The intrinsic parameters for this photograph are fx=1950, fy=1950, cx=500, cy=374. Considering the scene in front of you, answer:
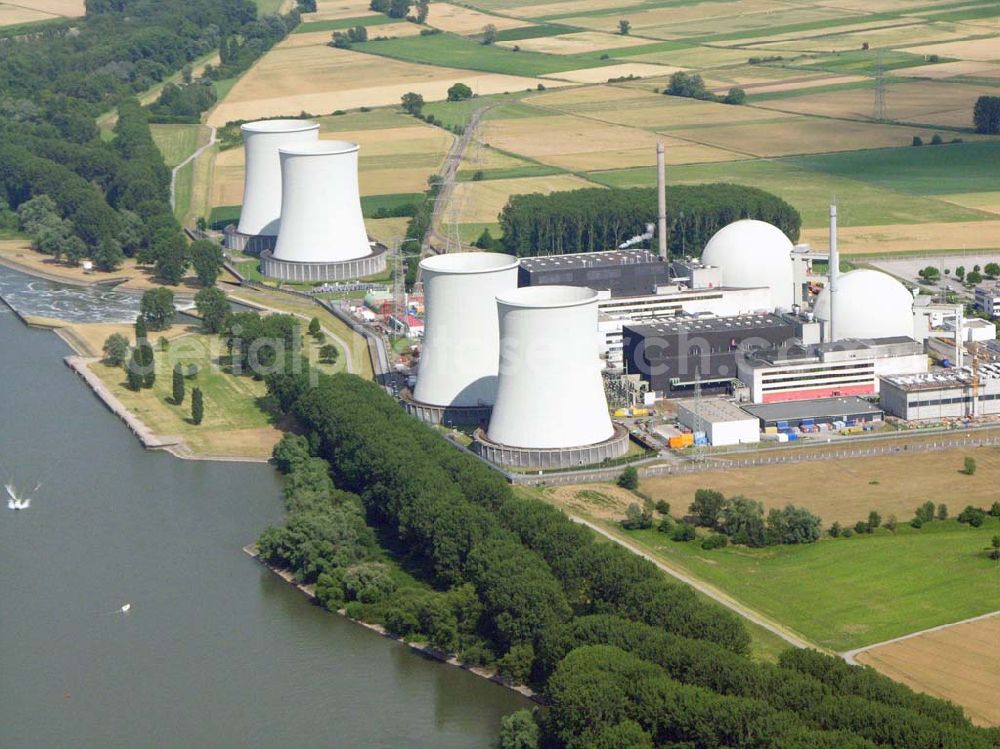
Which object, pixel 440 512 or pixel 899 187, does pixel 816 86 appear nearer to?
pixel 899 187

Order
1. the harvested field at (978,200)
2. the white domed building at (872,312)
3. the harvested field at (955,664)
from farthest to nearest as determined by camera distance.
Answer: the harvested field at (978,200) < the white domed building at (872,312) < the harvested field at (955,664)

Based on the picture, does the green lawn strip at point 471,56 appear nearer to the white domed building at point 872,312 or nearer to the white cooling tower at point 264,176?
the white cooling tower at point 264,176

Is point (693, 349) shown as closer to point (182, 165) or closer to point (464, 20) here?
point (182, 165)

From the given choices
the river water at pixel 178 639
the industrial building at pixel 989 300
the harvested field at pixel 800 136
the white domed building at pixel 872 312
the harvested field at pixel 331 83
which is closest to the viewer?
the river water at pixel 178 639

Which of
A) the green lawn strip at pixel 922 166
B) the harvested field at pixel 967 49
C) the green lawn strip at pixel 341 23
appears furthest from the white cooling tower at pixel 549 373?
the green lawn strip at pixel 341 23

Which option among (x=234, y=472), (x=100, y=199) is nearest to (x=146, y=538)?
(x=234, y=472)

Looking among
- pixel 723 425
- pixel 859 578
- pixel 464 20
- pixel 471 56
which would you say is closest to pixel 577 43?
pixel 471 56
